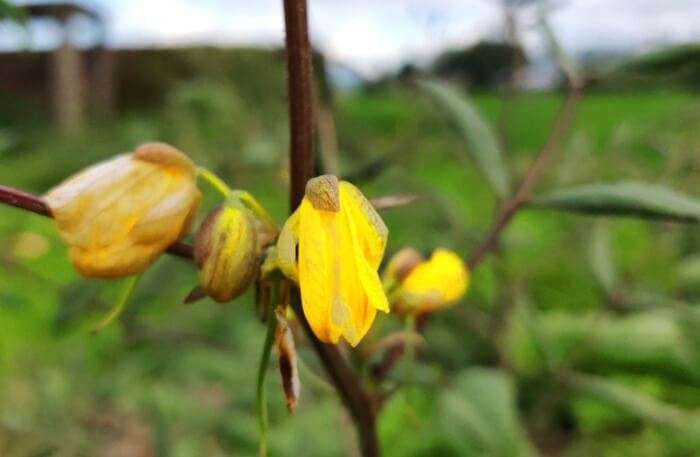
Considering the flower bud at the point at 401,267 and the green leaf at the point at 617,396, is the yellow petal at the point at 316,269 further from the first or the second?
the green leaf at the point at 617,396

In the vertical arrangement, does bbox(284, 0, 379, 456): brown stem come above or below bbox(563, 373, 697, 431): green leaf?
above

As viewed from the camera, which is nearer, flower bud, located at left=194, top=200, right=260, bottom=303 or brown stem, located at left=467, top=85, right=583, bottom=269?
flower bud, located at left=194, top=200, right=260, bottom=303

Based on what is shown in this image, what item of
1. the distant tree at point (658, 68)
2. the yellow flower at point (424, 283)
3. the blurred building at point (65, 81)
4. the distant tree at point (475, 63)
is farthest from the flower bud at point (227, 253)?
the blurred building at point (65, 81)

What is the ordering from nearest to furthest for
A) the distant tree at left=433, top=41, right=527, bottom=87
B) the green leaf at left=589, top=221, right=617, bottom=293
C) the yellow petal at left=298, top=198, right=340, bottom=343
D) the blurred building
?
the yellow petal at left=298, top=198, right=340, bottom=343, the green leaf at left=589, top=221, right=617, bottom=293, the distant tree at left=433, top=41, right=527, bottom=87, the blurred building

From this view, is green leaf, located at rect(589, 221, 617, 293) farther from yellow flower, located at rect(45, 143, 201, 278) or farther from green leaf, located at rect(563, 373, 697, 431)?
yellow flower, located at rect(45, 143, 201, 278)

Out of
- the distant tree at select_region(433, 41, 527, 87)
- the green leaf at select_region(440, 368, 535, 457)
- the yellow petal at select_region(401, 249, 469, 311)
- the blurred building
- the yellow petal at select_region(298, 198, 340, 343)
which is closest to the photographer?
the yellow petal at select_region(298, 198, 340, 343)

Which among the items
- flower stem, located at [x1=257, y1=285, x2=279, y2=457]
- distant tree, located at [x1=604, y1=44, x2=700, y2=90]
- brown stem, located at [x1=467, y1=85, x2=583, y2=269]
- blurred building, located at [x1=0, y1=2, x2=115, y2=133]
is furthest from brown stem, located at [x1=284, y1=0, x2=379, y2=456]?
blurred building, located at [x1=0, y1=2, x2=115, y2=133]

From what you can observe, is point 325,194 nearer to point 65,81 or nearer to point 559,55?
point 559,55

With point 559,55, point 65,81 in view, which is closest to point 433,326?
point 559,55
